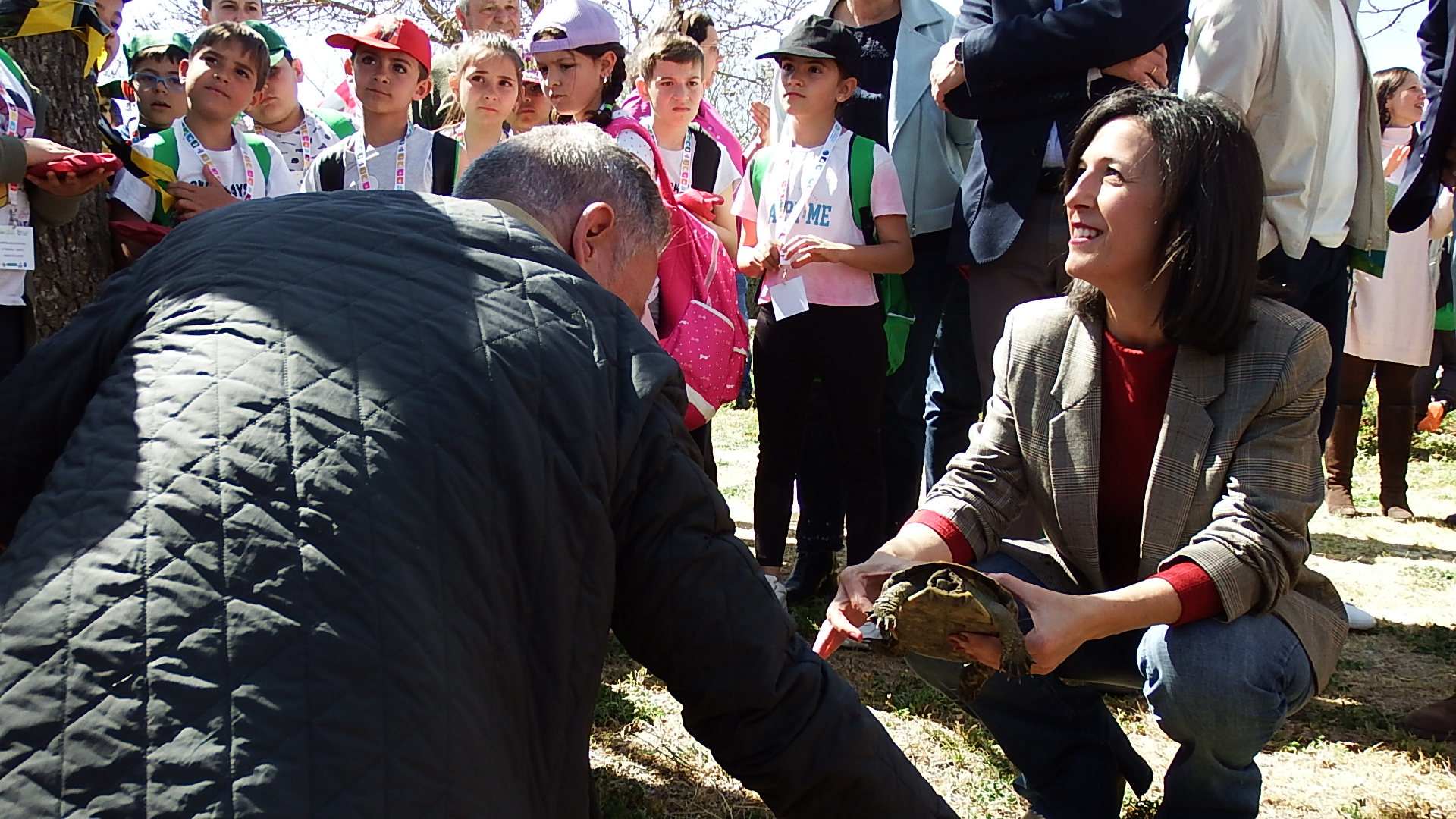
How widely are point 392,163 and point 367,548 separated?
309 centimetres

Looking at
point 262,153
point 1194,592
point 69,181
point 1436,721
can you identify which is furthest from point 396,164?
point 1436,721

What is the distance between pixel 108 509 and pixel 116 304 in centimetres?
33

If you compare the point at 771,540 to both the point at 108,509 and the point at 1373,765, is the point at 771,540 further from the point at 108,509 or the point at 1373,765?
the point at 108,509

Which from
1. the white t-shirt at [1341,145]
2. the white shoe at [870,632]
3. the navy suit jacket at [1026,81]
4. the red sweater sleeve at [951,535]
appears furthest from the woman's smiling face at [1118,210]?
the white t-shirt at [1341,145]

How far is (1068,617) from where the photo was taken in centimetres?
198

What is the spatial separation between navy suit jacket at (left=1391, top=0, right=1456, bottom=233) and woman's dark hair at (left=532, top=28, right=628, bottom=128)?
7.87 feet

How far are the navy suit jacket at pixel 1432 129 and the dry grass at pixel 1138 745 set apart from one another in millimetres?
1289

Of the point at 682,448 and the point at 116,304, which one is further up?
the point at 116,304

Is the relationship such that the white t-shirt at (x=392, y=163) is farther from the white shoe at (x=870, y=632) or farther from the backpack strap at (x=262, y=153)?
the white shoe at (x=870, y=632)

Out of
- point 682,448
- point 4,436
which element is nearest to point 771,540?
point 682,448

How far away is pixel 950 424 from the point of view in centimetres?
385

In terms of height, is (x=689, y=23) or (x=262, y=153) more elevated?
(x=689, y=23)

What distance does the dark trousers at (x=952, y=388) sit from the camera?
3.83m

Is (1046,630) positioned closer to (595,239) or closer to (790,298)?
(595,239)
